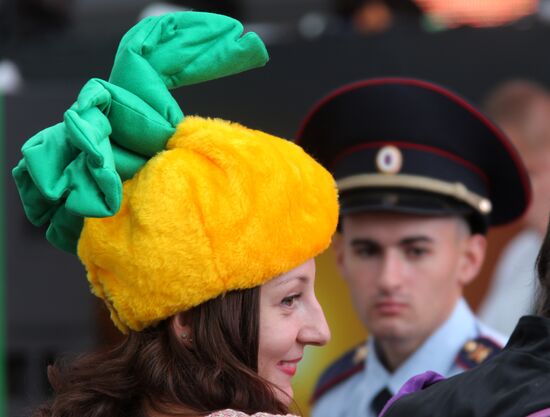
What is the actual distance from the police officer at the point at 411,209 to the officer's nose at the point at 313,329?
35.7 inches

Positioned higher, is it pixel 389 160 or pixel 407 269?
pixel 389 160

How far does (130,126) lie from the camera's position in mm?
2129

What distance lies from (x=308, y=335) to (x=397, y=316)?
36.9 inches

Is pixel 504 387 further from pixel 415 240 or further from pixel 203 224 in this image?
pixel 415 240

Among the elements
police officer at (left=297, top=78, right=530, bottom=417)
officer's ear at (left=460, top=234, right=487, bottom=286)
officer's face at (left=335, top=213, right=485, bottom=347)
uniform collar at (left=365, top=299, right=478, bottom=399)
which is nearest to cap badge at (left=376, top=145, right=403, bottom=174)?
police officer at (left=297, top=78, right=530, bottom=417)

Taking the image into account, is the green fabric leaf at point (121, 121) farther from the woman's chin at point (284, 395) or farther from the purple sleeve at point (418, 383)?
the purple sleeve at point (418, 383)

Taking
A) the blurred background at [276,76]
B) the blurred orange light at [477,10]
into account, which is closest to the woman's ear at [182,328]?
the blurred background at [276,76]

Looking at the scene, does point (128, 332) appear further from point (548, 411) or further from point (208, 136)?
point (548, 411)

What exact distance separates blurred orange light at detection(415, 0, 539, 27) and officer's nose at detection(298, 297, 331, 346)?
2670 mm

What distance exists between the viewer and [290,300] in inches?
86.7

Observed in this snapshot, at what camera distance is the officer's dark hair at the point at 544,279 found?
1.88 m

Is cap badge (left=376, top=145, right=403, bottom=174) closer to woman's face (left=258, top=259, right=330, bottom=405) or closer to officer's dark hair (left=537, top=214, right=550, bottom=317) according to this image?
woman's face (left=258, top=259, right=330, bottom=405)

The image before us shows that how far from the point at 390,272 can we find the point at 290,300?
947 mm

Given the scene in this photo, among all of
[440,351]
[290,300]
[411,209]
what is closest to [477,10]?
[411,209]
